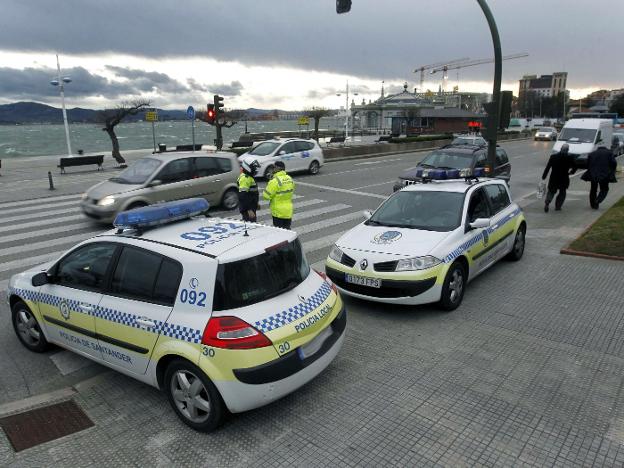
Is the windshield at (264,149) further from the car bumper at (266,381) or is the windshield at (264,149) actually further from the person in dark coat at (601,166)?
the car bumper at (266,381)

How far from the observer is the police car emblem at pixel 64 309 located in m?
4.63

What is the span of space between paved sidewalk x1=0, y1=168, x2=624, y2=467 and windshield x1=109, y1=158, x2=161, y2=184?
7.61 metres

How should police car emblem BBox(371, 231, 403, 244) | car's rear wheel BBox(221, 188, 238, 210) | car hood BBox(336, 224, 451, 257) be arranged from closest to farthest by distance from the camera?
car hood BBox(336, 224, 451, 257) < police car emblem BBox(371, 231, 403, 244) < car's rear wheel BBox(221, 188, 238, 210)

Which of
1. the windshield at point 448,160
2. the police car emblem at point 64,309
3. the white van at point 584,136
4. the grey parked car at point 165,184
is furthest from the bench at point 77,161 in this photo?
the white van at point 584,136

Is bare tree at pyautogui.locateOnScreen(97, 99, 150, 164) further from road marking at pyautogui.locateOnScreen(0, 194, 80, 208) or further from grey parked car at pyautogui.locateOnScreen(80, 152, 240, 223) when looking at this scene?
grey parked car at pyautogui.locateOnScreen(80, 152, 240, 223)

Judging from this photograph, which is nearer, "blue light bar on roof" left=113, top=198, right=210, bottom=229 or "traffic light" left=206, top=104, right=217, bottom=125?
"blue light bar on roof" left=113, top=198, right=210, bottom=229

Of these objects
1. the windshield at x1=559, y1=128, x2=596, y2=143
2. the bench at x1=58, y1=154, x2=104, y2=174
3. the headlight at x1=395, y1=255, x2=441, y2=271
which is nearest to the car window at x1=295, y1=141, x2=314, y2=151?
A: the bench at x1=58, y1=154, x2=104, y2=174

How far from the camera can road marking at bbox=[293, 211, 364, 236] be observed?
36.0ft

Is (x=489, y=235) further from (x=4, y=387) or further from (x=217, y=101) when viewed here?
(x=217, y=101)

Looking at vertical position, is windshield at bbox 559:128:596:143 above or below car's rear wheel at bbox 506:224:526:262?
above

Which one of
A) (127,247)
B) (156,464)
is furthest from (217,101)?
(156,464)

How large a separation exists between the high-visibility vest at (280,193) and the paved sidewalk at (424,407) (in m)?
3.13

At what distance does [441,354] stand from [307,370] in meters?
1.82

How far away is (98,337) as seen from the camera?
4371mm
